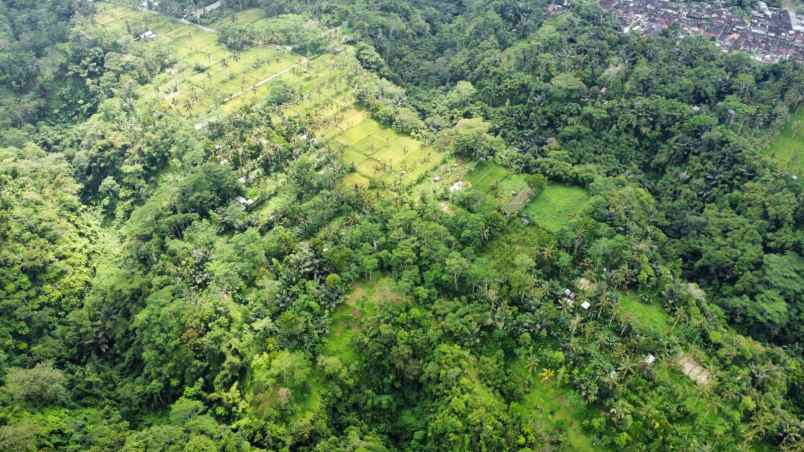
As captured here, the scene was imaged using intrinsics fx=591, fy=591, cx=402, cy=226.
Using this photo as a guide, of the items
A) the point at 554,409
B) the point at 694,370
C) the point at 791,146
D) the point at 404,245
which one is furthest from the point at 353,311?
the point at 791,146

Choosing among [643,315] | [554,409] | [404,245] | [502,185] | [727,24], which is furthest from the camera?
[727,24]

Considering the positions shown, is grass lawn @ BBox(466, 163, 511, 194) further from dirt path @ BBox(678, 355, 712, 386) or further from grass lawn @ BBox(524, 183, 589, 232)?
dirt path @ BBox(678, 355, 712, 386)

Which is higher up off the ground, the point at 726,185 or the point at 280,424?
the point at 726,185

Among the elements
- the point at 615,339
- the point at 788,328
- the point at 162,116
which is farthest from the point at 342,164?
the point at 788,328

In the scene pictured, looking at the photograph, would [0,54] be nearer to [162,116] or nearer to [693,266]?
[162,116]

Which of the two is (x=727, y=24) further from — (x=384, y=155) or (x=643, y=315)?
(x=643, y=315)

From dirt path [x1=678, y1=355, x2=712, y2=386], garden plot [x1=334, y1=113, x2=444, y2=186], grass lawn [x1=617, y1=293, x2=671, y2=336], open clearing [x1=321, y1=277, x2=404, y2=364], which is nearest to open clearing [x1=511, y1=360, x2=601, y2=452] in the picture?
grass lawn [x1=617, y1=293, x2=671, y2=336]
